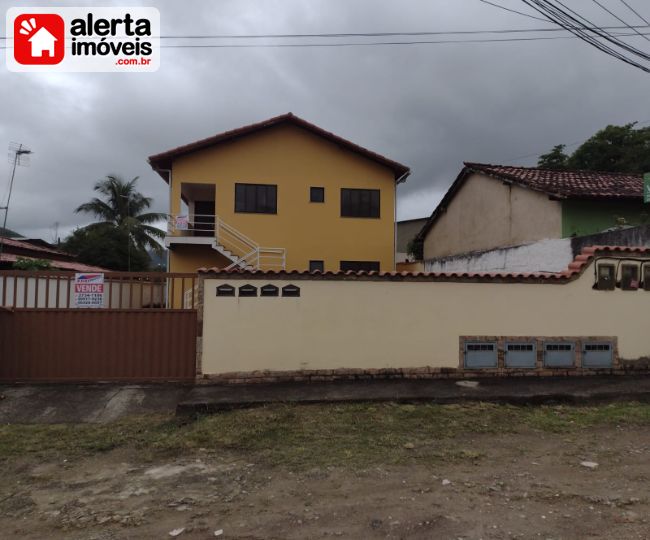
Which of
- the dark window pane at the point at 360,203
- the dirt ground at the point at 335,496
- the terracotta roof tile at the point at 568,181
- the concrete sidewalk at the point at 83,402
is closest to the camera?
the dirt ground at the point at 335,496

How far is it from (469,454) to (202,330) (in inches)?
180

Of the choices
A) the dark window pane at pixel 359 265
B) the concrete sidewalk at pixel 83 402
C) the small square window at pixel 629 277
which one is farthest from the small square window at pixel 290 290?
the dark window pane at pixel 359 265

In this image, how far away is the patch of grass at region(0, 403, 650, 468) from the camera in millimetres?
4746

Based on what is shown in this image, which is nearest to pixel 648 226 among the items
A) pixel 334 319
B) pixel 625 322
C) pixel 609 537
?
pixel 625 322

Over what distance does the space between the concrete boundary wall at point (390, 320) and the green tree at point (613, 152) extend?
79.1ft

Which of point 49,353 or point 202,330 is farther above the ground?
point 202,330

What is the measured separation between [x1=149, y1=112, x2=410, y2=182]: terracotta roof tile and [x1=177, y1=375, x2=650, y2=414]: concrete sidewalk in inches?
412

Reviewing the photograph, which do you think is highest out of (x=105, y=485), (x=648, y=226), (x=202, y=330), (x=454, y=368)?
(x=648, y=226)

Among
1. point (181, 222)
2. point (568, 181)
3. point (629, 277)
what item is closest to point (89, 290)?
point (181, 222)

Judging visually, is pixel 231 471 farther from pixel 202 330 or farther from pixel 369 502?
pixel 202 330

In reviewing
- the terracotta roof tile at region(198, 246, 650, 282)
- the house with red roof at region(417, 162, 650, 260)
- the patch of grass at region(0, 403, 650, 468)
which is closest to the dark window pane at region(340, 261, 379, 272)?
the house with red roof at region(417, 162, 650, 260)

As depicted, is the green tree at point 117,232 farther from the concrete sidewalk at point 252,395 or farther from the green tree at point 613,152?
the green tree at point 613,152

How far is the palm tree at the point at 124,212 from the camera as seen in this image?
28.0m

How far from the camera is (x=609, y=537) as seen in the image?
305 cm
